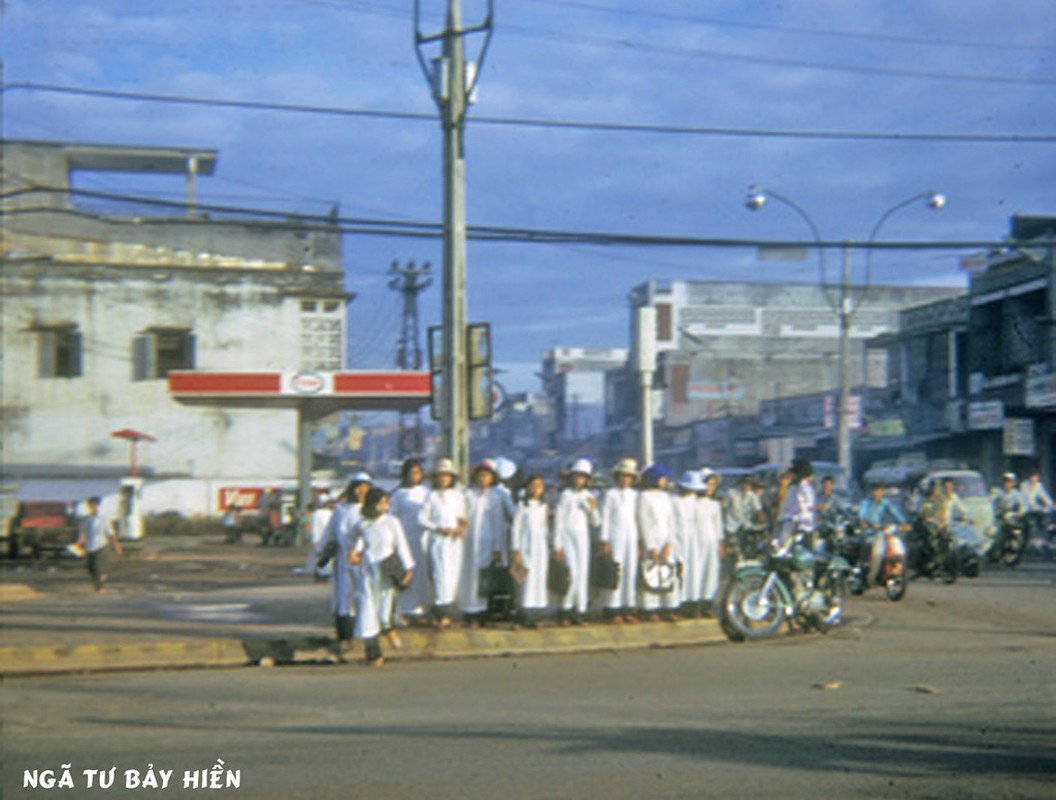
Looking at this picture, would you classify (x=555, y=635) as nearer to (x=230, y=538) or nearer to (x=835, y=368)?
(x=230, y=538)

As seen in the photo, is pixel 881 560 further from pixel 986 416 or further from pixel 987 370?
pixel 987 370

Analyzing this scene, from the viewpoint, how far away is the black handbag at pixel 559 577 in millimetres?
15156

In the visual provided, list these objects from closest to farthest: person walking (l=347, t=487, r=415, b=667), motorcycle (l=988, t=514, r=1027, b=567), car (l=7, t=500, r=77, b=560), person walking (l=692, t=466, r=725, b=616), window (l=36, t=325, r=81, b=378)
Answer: person walking (l=347, t=487, r=415, b=667) < person walking (l=692, t=466, r=725, b=616) < motorcycle (l=988, t=514, r=1027, b=567) < car (l=7, t=500, r=77, b=560) < window (l=36, t=325, r=81, b=378)

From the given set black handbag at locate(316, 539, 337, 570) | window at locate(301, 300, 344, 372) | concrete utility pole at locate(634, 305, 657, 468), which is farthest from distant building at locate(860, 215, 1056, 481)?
black handbag at locate(316, 539, 337, 570)

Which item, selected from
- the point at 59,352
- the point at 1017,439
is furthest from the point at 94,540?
the point at 59,352

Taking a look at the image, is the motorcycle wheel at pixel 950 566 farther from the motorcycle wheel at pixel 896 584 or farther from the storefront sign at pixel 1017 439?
the storefront sign at pixel 1017 439

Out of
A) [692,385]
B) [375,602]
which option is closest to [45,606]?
[375,602]

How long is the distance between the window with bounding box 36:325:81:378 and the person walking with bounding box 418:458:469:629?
38.2 m

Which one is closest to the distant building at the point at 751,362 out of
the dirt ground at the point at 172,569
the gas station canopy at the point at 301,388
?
the gas station canopy at the point at 301,388

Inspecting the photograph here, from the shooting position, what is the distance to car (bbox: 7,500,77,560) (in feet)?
115

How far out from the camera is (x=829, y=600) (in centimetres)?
1535

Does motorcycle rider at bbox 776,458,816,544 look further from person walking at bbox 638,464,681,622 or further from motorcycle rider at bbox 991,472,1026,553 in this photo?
motorcycle rider at bbox 991,472,1026,553

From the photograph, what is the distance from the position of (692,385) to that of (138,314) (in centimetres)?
3283

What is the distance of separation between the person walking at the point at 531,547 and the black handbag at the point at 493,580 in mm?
204
